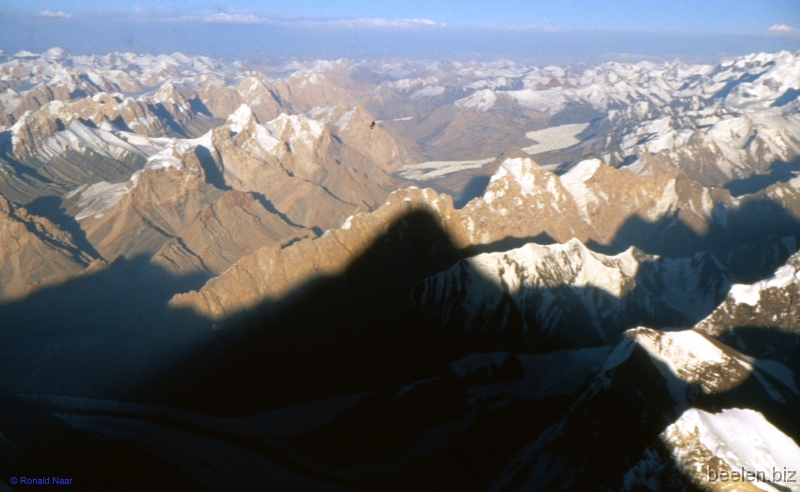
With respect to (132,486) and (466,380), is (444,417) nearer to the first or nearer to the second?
(466,380)

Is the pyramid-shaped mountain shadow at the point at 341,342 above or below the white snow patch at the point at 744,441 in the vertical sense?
below

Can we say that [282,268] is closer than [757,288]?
No

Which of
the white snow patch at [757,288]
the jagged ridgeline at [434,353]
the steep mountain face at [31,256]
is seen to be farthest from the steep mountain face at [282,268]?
the steep mountain face at [31,256]

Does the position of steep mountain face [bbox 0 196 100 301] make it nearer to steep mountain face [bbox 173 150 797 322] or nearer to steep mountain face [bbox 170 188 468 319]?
steep mountain face [bbox 170 188 468 319]

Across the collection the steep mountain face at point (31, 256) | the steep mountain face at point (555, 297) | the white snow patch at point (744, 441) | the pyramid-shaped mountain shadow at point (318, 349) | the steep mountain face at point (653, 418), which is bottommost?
the steep mountain face at point (31, 256)

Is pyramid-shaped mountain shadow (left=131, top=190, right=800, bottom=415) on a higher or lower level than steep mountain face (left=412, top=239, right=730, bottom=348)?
lower

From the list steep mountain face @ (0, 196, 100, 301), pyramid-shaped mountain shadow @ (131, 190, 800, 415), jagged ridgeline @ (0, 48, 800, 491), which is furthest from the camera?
steep mountain face @ (0, 196, 100, 301)

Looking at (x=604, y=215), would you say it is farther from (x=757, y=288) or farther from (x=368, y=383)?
(x=368, y=383)

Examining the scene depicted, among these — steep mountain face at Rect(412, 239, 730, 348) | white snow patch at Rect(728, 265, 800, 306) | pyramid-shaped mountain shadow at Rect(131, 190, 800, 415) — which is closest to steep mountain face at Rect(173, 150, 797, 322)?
pyramid-shaped mountain shadow at Rect(131, 190, 800, 415)

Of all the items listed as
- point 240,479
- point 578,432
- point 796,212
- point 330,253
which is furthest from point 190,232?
point 796,212

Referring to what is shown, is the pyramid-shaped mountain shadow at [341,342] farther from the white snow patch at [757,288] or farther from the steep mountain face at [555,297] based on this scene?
the white snow patch at [757,288]

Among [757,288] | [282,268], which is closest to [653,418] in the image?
[757,288]
